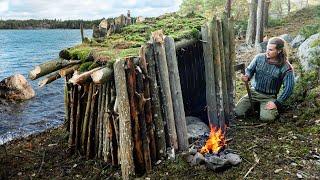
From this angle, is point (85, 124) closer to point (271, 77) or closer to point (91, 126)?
point (91, 126)

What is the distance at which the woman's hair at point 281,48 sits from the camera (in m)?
7.52

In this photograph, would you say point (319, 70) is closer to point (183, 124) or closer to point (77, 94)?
point (183, 124)

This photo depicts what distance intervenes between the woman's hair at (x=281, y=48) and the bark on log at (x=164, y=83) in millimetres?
2569

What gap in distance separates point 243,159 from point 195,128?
1613 mm

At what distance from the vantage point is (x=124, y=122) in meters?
5.76

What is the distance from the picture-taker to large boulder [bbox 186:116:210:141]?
7.34m

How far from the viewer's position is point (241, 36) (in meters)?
31.0

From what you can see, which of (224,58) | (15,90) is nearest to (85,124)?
(224,58)

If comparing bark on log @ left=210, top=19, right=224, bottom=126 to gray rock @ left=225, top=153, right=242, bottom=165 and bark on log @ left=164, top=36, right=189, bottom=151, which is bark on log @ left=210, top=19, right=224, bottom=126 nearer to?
bark on log @ left=164, top=36, right=189, bottom=151

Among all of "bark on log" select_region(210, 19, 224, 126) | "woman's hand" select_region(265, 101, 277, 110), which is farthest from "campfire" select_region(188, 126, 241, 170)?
"woman's hand" select_region(265, 101, 277, 110)

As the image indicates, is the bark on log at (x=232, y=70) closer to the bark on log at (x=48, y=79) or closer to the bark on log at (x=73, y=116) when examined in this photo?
the bark on log at (x=73, y=116)

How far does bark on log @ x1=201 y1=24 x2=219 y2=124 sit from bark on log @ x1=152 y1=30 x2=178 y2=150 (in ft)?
4.62

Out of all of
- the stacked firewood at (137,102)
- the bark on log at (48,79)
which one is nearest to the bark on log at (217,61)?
the stacked firewood at (137,102)

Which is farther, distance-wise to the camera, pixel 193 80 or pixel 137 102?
pixel 193 80
